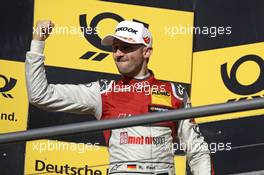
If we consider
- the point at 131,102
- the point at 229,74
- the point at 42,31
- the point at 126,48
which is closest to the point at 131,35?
the point at 126,48

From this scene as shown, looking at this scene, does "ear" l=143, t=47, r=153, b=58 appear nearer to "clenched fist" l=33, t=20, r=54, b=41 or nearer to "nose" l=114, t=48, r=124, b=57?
"nose" l=114, t=48, r=124, b=57

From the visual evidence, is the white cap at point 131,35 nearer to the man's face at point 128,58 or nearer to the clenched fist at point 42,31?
the man's face at point 128,58

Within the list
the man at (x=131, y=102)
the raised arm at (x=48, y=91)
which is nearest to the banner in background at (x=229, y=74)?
the man at (x=131, y=102)

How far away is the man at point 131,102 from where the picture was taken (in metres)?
3.34

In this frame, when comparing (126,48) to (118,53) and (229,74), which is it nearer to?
(118,53)

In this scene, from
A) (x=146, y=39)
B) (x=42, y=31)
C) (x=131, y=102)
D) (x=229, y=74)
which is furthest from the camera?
(x=229, y=74)

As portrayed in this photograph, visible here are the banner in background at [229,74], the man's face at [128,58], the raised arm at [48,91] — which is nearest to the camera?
the raised arm at [48,91]

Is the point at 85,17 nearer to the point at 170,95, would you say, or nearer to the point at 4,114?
the point at 4,114

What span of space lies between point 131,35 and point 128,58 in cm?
9

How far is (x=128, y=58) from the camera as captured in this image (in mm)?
3486

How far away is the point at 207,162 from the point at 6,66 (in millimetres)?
1546

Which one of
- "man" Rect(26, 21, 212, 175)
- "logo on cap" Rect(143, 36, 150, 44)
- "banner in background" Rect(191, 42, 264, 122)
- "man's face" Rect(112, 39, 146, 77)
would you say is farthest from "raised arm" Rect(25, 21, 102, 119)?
"banner in background" Rect(191, 42, 264, 122)

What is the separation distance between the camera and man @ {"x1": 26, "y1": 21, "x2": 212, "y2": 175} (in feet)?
10.9

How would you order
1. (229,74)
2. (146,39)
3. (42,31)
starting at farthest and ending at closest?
(229,74) → (146,39) → (42,31)
